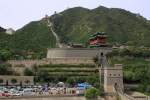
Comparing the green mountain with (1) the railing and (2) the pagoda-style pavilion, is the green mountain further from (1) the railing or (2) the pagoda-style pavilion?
(1) the railing

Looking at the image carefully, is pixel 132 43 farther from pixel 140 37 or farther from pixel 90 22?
pixel 90 22

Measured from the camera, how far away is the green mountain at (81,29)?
258 feet

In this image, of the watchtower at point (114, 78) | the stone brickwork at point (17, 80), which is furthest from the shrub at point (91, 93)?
the stone brickwork at point (17, 80)

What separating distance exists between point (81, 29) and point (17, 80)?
138 feet

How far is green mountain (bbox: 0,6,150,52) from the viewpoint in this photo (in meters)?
78.7

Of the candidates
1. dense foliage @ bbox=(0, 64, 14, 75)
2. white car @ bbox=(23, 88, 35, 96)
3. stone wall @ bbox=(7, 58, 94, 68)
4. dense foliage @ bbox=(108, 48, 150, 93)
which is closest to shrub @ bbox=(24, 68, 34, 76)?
dense foliage @ bbox=(0, 64, 14, 75)

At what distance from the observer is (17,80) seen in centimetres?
5156

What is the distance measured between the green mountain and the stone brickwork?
65.5 feet

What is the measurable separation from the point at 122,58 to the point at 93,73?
797 cm

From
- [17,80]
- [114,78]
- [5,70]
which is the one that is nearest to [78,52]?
[5,70]

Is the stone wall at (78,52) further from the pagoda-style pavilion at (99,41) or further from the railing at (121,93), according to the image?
the railing at (121,93)

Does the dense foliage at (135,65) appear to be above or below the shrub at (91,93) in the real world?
above

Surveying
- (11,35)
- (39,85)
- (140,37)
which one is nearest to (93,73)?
(39,85)

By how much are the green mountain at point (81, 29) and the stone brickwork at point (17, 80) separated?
19956 millimetres
